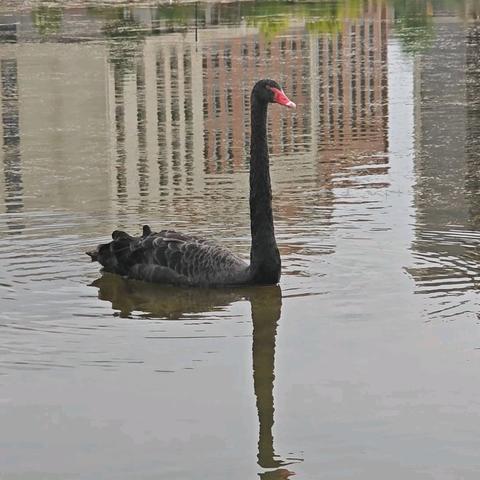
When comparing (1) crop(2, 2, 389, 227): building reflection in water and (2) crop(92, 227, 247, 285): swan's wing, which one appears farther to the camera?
(1) crop(2, 2, 389, 227): building reflection in water

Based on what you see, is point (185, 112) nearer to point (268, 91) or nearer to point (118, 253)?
point (118, 253)

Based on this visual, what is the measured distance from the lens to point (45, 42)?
49281 millimetres

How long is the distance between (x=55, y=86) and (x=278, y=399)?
23361mm

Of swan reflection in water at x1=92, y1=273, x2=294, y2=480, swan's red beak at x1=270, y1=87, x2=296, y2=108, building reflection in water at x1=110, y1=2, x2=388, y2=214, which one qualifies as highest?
swan's red beak at x1=270, y1=87, x2=296, y2=108

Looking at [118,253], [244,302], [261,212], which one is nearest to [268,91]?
[261,212]

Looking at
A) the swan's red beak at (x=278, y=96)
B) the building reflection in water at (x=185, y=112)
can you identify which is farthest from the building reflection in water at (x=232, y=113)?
the swan's red beak at (x=278, y=96)

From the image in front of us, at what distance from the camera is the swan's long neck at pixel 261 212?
36.6 feet

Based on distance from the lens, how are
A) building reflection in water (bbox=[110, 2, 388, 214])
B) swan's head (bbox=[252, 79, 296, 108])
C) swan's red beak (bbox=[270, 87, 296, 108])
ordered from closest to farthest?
swan's red beak (bbox=[270, 87, 296, 108]) → swan's head (bbox=[252, 79, 296, 108]) → building reflection in water (bbox=[110, 2, 388, 214])

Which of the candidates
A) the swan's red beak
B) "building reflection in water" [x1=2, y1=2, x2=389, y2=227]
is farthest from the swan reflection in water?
"building reflection in water" [x1=2, y1=2, x2=389, y2=227]

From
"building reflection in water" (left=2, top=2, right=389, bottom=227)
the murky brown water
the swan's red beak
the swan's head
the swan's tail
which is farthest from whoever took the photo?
"building reflection in water" (left=2, top=2, right=389, bottom=227)

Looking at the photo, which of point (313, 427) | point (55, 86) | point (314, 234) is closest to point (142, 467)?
point (313, 427)

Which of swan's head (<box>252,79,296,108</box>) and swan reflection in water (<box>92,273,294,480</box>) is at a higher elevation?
swan's head (<box>252,79,296,108</box>)

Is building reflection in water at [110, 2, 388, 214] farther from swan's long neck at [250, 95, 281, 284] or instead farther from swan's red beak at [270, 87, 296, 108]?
swan's red beak at [270, 87, 296, 108]

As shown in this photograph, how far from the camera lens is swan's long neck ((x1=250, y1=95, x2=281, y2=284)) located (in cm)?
1114
